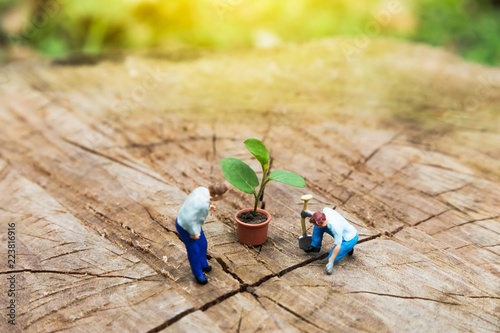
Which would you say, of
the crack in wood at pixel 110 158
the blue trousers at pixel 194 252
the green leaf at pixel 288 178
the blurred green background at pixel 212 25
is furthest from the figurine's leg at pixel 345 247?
the blurred green background at pixel 212 25

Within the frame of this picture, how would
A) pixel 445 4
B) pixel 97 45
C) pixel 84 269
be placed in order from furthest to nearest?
pixel 445 4
pixel 97 45
pixel 84 269

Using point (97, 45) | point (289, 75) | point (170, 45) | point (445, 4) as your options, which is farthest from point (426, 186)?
point (445, 4)

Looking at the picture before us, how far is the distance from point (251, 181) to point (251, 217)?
23cm

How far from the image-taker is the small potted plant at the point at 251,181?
256 centimetres

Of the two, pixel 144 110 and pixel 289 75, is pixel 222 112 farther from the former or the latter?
pixel 289 75

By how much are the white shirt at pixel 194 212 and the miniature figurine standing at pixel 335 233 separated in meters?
0.61

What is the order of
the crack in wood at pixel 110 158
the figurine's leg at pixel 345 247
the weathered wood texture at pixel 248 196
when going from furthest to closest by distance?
the crack in wood at pixel 110 158
the figurine's leg at pixel 345 247
the weathered wood texture at pixel 248 196

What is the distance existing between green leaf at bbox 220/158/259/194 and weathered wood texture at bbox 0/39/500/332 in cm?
34

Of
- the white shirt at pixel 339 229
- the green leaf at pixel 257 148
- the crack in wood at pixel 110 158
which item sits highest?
the green leaf at pixel 257 148

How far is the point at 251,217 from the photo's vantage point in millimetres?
2707

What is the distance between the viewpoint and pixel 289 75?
4.95 m

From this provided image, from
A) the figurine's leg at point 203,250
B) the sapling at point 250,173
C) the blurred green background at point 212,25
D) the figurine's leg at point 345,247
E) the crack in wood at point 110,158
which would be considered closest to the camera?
the figurine's leg at point 203,250

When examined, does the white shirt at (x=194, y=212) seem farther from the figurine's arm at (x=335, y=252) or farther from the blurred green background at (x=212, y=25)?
the blurred green background at (x=212, y=25)

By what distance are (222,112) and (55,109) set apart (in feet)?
4.96
